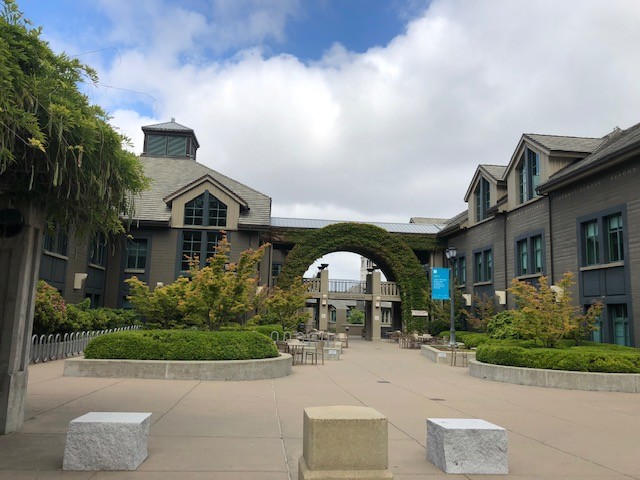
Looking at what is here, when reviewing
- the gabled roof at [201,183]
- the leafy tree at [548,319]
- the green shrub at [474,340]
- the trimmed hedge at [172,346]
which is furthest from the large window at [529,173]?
the trimmed hedge at [172,346]

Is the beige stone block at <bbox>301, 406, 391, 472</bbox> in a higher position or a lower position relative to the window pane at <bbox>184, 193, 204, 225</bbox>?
lower

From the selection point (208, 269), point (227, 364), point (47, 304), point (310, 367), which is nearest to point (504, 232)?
point (310, 367)

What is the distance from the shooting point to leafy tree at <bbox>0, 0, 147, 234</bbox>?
17.0 feet

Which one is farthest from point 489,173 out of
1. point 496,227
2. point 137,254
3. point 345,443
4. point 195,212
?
point 345,443

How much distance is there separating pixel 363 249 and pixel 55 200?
98.9ft

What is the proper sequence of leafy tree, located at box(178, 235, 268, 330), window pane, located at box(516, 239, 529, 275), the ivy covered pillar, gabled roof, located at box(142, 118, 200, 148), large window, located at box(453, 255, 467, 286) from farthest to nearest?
gabled roof, located at box(142, 118, 200, 148) → large window, located at box(453, 255, 467, 286) → window pane, located at box(516, 239, 529, 275) → leafy tree, located at box(178, 235, 268, 330) → the ivy covered pillar

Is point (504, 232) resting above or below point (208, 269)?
above

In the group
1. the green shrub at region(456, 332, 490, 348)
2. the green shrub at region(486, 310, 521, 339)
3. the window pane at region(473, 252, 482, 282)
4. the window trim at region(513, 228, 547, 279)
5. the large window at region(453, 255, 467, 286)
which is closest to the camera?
the green shrub at region(486, 310, 521, 339)

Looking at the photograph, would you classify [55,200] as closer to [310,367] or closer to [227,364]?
[227,364]

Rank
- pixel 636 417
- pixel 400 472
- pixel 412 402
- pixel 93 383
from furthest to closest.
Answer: pixel 93 383
pixel 412 402
pixel 636 417
pixel 400 472

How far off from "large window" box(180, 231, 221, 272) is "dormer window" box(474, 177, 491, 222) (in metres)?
15.8

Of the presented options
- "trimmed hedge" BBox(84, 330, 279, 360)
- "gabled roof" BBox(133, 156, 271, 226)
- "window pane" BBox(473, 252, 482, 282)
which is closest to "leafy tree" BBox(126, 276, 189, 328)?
"trimmed hedge" BBox(84, 330, 279, 360)

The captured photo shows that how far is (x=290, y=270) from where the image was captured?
111 ft

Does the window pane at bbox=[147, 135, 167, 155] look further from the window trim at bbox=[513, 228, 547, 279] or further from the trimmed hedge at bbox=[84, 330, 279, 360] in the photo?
the trimmed hedge at bbox=[84, 330, 279, 360]
